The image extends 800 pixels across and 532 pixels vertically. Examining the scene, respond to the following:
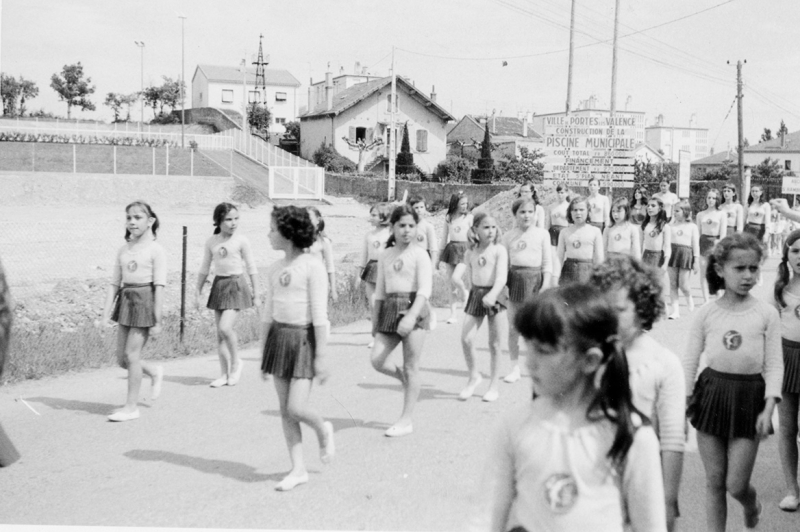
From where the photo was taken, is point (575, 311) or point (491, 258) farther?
point (491, 258)

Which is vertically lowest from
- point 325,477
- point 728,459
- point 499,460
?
point 325,477

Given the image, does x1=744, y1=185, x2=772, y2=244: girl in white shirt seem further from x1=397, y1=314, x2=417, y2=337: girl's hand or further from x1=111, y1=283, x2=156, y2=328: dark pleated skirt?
x1=111, y1=283, x2=156, y2=328: dark pleated skirt

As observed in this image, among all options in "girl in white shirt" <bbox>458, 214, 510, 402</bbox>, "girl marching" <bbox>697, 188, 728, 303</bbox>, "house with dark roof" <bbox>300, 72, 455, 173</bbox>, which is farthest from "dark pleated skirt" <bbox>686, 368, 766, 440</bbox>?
"girl marching" <bbox>697, 188, 728, 303</bbox>

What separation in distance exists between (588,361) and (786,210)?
2.80 m

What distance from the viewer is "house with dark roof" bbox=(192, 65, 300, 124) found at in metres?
6.29

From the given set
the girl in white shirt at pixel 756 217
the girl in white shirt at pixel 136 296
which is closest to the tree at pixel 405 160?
the girl in white shirt at pixel 756 217

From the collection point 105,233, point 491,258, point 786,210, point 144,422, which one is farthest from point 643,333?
point 105,233

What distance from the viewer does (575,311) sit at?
5.35 ft

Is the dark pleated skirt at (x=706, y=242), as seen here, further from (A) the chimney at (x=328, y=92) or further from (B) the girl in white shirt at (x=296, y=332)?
(B) the girl in white shirt at (x=296, y=332)

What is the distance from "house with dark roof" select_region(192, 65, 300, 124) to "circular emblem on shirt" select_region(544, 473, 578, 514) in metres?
4.76

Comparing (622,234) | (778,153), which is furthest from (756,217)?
(622,234)

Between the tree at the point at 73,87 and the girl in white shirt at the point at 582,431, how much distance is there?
14.3ft

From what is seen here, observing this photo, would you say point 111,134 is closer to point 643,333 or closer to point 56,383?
point 56,383

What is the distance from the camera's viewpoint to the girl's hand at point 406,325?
4.43m
